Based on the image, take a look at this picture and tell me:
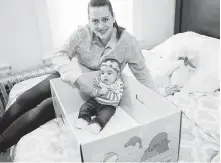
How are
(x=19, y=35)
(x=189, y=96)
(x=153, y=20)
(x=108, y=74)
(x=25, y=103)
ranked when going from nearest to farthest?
1. (x=108, y=74)
2. (x=25, y=103)
3. (x=189, y=96)
4. (x=19, y=35)
5. (x=153, y=20)

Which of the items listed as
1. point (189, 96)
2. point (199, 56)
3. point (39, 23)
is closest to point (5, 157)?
point (39, 23)

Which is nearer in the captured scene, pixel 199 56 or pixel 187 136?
pixel 187 136

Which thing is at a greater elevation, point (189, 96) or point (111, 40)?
point (111, 40)

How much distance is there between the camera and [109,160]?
2.51ft

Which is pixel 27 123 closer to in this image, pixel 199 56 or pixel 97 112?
pixel 97 112

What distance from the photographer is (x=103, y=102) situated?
1.09m

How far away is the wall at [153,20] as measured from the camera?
6.85 ft

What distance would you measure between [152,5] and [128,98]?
1.27 meters

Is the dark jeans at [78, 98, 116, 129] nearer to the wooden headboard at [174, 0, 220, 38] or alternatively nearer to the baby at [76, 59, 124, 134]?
the baby at [76, 59, 124, 134]

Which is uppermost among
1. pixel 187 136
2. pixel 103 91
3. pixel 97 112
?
pixel 103 91

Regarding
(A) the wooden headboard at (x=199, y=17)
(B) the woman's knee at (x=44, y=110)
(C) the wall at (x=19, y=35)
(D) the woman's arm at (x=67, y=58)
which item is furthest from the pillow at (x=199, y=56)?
(C) the wall at (x=19, y=35)

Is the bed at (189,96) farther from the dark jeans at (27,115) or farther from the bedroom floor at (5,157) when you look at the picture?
the bedroom floor at (5,157)

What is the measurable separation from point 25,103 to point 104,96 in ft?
1.66

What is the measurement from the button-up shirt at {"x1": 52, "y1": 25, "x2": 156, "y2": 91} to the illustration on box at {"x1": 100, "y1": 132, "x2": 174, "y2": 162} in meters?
0.43
